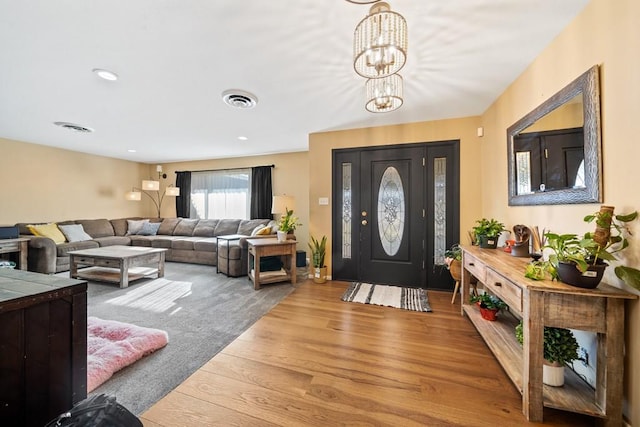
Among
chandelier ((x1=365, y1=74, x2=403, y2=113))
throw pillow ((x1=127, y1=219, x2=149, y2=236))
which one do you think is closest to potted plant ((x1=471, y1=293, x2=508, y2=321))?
chandelier ((x1=365, y1=74, x2=403, y2=113))

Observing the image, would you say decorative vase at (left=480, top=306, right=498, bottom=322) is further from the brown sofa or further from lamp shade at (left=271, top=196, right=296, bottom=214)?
the brown sofa

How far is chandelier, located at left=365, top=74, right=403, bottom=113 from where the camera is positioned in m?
2.04

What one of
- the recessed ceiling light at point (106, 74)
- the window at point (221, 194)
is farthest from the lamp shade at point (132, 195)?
the recessed ceiling light at point (106, 74)

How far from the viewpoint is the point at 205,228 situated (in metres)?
5.62

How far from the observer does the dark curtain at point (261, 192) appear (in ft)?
17.9

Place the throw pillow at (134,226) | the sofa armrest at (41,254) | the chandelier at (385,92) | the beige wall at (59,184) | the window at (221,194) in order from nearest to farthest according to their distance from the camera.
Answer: the chandelier at (385,92), the sofa armrest at (41,254), the beige wall at (59,184), the throw pillow at (134,226), the window at (221,194)

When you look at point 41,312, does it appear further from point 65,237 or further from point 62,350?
point 65,237

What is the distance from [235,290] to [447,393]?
2690mm

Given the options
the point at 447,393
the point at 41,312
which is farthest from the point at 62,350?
the point at 447,393

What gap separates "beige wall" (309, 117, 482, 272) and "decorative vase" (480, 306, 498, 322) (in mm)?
1288

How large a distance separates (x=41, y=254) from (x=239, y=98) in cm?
413

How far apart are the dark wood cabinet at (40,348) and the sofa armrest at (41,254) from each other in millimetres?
3894

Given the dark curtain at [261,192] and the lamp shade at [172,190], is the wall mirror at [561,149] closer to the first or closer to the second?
the dark curtain at [261,192]

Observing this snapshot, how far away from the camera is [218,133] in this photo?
3965 mm
